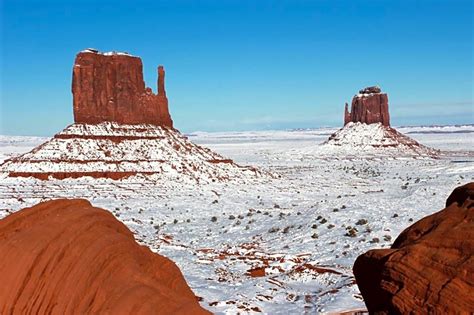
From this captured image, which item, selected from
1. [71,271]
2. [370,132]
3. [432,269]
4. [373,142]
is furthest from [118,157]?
[370,132]

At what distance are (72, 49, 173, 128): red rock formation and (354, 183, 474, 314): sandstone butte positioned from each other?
2906 inches

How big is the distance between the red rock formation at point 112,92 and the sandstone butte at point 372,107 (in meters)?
80.8

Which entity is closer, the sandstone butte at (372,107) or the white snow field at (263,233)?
the white snow field at (263,233)

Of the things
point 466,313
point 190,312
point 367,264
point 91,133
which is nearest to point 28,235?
point 190,312

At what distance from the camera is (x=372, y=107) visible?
143375mm

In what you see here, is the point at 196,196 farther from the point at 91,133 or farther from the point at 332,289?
the point at 332,289

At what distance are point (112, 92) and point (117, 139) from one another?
10186 millimetres

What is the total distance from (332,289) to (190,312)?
1046cm

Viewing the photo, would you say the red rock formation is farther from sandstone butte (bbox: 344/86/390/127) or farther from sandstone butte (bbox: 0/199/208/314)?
sandstone butte (bbox: 344/86/390/127)

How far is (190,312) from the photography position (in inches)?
220

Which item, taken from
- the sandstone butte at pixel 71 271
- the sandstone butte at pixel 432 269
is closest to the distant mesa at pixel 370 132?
the sandstone butte at pixel 432 269

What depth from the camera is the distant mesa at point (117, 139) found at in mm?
64250

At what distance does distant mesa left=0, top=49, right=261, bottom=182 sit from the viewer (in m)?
64.2

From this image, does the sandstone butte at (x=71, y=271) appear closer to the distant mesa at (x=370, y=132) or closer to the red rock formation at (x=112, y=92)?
the red rock formation at (x=112, y=92)
